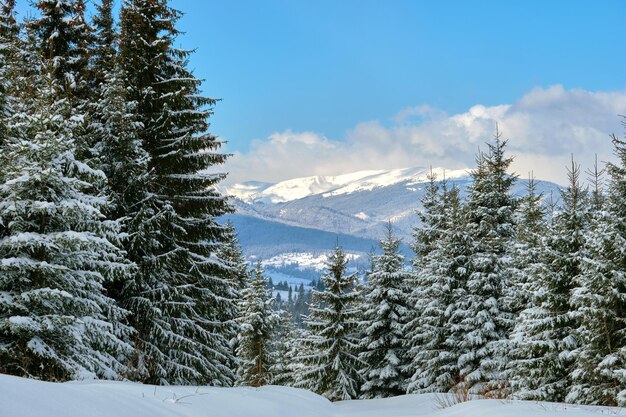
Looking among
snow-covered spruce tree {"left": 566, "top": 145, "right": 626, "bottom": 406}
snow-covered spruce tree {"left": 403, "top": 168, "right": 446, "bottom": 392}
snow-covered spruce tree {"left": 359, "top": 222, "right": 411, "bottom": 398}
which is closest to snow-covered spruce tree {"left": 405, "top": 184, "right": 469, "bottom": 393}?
snow-covered spruce tree {"left": 403, "top": 168, "right": 446, "bottom": 392}

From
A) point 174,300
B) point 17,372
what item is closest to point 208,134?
point 174,300

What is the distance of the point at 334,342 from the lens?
2639 cm

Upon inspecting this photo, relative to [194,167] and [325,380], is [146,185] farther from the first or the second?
[325,380]

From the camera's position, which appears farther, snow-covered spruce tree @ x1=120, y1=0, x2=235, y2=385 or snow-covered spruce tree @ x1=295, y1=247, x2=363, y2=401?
snow-covered spruce tree @ x1=295, y1=247, x2=363, y2=401

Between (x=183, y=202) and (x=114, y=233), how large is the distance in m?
3.93

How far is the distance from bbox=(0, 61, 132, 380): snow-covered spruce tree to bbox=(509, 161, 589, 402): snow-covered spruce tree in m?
12.8

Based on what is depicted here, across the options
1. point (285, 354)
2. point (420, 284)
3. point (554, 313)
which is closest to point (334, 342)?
point (420, 284)

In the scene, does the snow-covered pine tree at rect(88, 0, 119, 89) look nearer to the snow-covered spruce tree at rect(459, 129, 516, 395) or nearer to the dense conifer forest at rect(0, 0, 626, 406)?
the dense conifer forest at rect(0, 0, 626, 406)

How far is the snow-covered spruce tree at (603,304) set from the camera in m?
13.2

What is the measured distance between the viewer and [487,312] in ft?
68.3

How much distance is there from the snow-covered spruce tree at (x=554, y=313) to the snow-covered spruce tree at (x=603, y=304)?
1.14m

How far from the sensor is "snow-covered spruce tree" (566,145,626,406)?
13.2 metres

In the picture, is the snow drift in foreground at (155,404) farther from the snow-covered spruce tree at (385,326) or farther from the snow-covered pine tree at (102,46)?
the snow-covered spruce tree at (385,326)

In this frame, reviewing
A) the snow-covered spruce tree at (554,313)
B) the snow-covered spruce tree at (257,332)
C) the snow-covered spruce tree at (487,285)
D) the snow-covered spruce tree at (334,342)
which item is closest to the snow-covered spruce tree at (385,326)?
the snow-covered spruce tree at (334,342)
